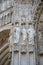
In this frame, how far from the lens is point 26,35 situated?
5508 millimetres

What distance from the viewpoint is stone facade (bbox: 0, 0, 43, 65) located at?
5.33m

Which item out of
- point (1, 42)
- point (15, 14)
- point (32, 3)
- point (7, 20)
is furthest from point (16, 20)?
point (1, 42)

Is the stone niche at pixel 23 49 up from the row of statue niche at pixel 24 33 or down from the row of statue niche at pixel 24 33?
down

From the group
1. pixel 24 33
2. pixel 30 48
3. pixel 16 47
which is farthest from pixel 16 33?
pixel 30 48

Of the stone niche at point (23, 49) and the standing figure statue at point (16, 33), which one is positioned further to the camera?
the standing figure statue at point (16, 33)

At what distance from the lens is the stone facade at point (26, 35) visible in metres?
5.33

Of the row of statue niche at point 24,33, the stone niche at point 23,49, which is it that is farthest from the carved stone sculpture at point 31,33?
the stone niche at point 23,49

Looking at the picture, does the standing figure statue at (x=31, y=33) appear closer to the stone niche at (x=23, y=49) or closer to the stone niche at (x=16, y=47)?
the stone niche at (x=23, y=49)

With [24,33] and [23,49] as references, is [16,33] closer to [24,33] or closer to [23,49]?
[24,33]

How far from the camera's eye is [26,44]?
17.7 feet

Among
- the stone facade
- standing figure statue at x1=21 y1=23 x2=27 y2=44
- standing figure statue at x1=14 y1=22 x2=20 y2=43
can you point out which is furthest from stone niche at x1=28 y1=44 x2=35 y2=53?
standing figure statue at x1=14 y1=22 x2=20 y2=43

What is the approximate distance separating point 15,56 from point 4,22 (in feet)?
11.5

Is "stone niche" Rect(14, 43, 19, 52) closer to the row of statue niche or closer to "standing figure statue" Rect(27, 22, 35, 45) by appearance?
the row of statue niche

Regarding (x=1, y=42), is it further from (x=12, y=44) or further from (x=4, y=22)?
(x=12, y=44)
